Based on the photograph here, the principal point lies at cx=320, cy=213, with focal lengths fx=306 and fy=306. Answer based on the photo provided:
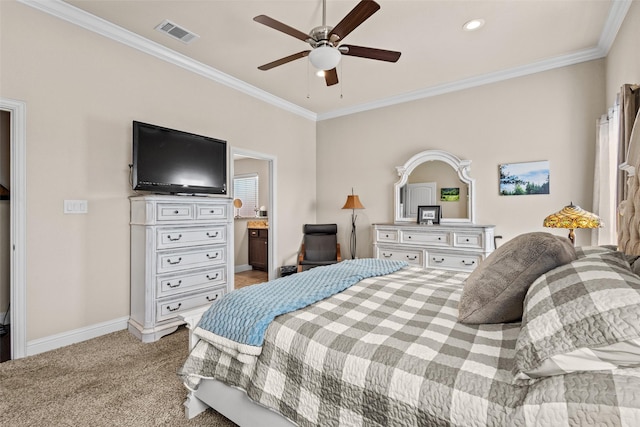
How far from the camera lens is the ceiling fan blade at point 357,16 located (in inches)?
73.9

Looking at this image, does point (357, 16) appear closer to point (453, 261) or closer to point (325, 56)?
point (325, 56)

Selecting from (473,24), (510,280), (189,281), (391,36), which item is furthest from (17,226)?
(473,24)

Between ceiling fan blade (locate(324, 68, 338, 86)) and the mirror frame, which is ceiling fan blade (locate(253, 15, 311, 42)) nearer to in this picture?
ceiling fan blade (locate(324, 68, 338, 86))

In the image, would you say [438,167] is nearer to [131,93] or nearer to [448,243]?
[448,243]

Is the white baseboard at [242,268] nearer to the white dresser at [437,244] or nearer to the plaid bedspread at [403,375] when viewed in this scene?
the white dresser at [437,244]

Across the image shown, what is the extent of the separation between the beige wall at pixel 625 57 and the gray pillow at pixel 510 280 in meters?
2.01

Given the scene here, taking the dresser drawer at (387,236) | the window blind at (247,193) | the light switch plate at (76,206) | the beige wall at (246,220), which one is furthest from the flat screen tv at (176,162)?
the window blind at (247,193)

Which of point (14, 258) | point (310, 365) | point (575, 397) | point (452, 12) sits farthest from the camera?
point (452, 12)

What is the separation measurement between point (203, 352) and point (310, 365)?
26.4 inches

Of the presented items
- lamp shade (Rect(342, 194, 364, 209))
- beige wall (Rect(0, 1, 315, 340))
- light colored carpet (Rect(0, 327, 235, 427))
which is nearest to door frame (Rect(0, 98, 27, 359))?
beige wall (Rect(0, 1, 315, 340))

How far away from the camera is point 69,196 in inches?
105

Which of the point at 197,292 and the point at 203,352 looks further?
the point at 197,292

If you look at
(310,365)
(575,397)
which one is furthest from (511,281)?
(310,365)

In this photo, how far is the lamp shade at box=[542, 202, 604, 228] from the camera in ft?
8.48
